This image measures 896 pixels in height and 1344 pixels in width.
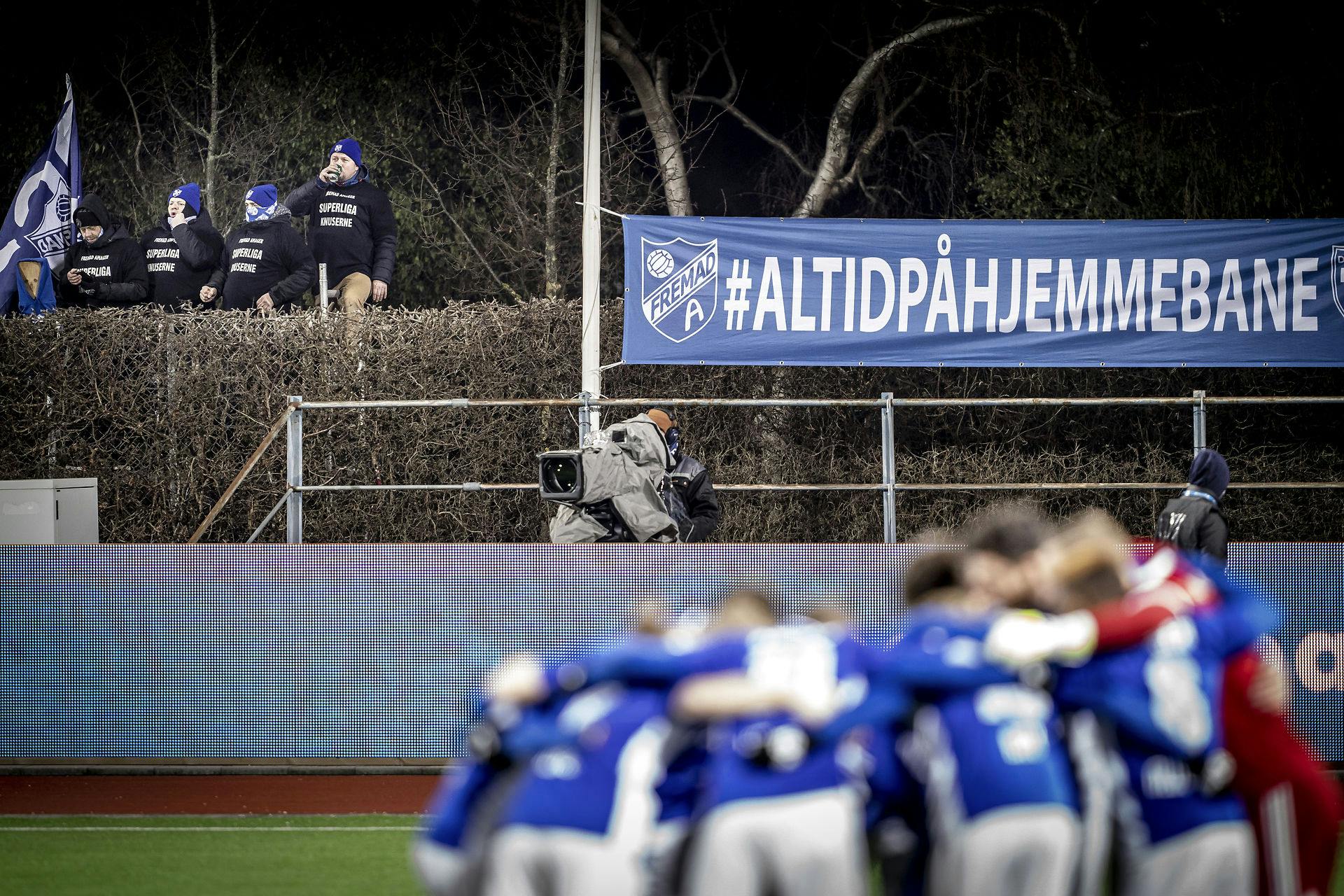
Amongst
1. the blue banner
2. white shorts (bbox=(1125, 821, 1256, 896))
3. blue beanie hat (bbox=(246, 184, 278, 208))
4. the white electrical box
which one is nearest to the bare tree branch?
the blue banner

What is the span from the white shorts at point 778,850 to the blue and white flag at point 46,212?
1445cm

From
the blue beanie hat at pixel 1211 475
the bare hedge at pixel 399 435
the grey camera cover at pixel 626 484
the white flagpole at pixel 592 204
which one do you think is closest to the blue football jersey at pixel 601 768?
the blue beanie hat at pixel 1211 475

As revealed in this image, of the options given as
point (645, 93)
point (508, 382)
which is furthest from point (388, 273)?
point (645, 93)

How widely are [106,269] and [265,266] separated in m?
1.63

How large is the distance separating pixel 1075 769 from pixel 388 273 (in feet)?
43.2

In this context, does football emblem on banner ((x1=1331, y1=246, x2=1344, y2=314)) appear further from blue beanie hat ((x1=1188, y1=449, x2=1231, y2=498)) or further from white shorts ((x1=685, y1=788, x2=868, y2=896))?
white shorts ((x1=685, y1=788, x2=868, y2=896))

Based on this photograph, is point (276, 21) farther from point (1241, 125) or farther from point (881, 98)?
point (1241, 125)

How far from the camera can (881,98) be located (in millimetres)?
18500

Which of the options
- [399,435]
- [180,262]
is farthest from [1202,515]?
[180,262]

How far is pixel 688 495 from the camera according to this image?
11617 mm

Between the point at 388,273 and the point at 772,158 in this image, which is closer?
the point at 388,273

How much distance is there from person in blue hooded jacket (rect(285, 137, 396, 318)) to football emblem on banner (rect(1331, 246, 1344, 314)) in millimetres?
9090

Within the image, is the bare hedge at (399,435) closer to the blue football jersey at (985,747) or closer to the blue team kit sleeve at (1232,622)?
the blue team kit sleeve at (1232,622)

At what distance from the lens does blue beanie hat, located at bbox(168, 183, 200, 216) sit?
1683cm
